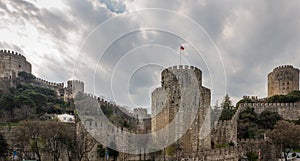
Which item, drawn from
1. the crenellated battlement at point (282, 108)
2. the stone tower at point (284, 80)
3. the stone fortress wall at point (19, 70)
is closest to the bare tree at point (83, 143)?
the crenellated battlement at point (282, 108)

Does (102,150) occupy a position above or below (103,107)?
below

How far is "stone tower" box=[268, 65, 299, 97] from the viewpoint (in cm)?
5603

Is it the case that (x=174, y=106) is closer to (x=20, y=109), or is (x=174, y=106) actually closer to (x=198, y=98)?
(x=198, y=98)

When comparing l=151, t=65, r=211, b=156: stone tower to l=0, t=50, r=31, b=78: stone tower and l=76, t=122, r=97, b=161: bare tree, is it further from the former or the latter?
l=0, t=50, r=31, b=78: stone tower

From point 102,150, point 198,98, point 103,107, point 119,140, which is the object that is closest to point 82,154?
point 102,150

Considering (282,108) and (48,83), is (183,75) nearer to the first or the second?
(282,108)

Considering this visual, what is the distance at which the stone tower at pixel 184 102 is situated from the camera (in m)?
19.9

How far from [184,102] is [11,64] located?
53.6m

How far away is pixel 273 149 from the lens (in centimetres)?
2666

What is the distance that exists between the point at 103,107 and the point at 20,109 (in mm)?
10825

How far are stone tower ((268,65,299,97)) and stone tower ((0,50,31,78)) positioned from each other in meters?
56.2

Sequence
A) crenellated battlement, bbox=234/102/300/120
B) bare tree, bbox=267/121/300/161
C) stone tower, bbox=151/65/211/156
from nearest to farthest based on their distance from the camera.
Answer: stone tower, bbox=151/65/211/156 → bare tree, bbox=267/121/300/161 → crenellated battlement, bbox=234/102/300/120


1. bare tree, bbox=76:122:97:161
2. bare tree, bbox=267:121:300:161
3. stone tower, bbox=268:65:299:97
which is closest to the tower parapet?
bare tree, bbox=76:122:97:161

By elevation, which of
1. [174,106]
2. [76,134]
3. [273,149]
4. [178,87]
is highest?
[178,87]
